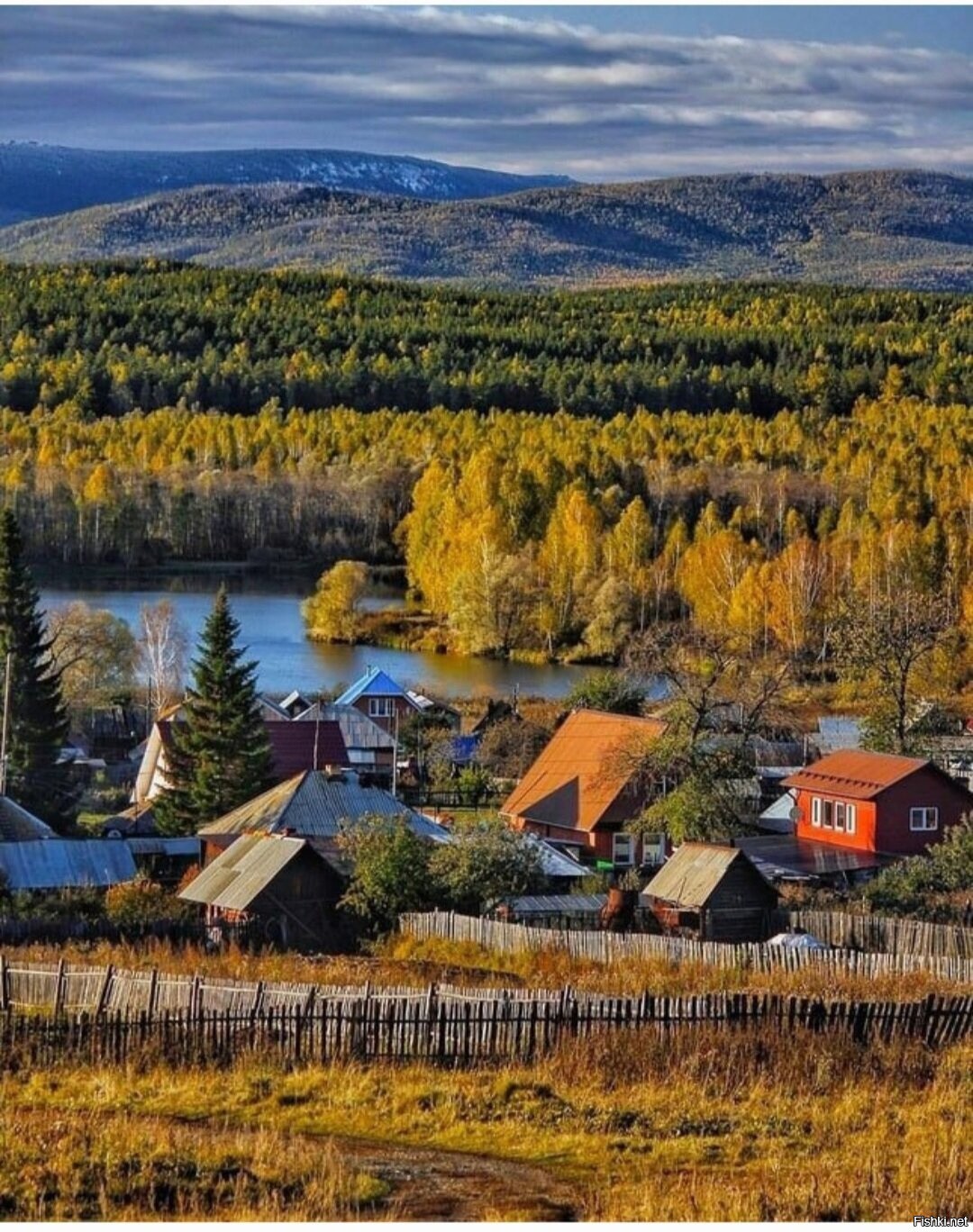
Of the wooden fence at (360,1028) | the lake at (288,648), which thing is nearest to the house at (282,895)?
the wooden fence at (360,1028)

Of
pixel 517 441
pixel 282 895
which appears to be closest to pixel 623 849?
pixel 282 895

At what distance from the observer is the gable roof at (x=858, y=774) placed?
28.0 m

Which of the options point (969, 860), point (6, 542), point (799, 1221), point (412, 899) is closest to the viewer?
point (799, 1221)

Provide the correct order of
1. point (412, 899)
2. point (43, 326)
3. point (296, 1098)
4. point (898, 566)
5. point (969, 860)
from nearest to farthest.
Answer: point (296, 1098) < point (412, 899) < point (969, 860) < point (898, 566) < point (43, 326)

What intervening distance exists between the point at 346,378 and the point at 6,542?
86.7m

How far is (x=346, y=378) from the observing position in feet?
392

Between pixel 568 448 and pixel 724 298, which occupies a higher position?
pixel 724 298

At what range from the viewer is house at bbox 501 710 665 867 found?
28.7 meters

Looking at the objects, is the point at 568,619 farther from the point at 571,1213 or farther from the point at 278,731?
the point at 571,1213

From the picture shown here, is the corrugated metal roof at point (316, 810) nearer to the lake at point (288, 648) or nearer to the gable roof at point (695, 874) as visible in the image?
the gable roof at point (695, 874)

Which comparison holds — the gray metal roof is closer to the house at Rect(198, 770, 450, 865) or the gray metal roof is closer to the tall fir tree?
the house at Rect(198, 770, 450, 865)

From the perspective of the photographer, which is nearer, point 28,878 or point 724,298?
point 28,878

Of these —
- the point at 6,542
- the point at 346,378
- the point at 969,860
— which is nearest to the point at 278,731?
the point at 6,542

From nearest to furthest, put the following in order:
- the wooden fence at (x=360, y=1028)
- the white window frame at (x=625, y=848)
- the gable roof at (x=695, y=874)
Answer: the wooden fence at (x=360, y=1028)
the gable roof at (x=695, y=874)
the white window frame at (x=625, y=848)
